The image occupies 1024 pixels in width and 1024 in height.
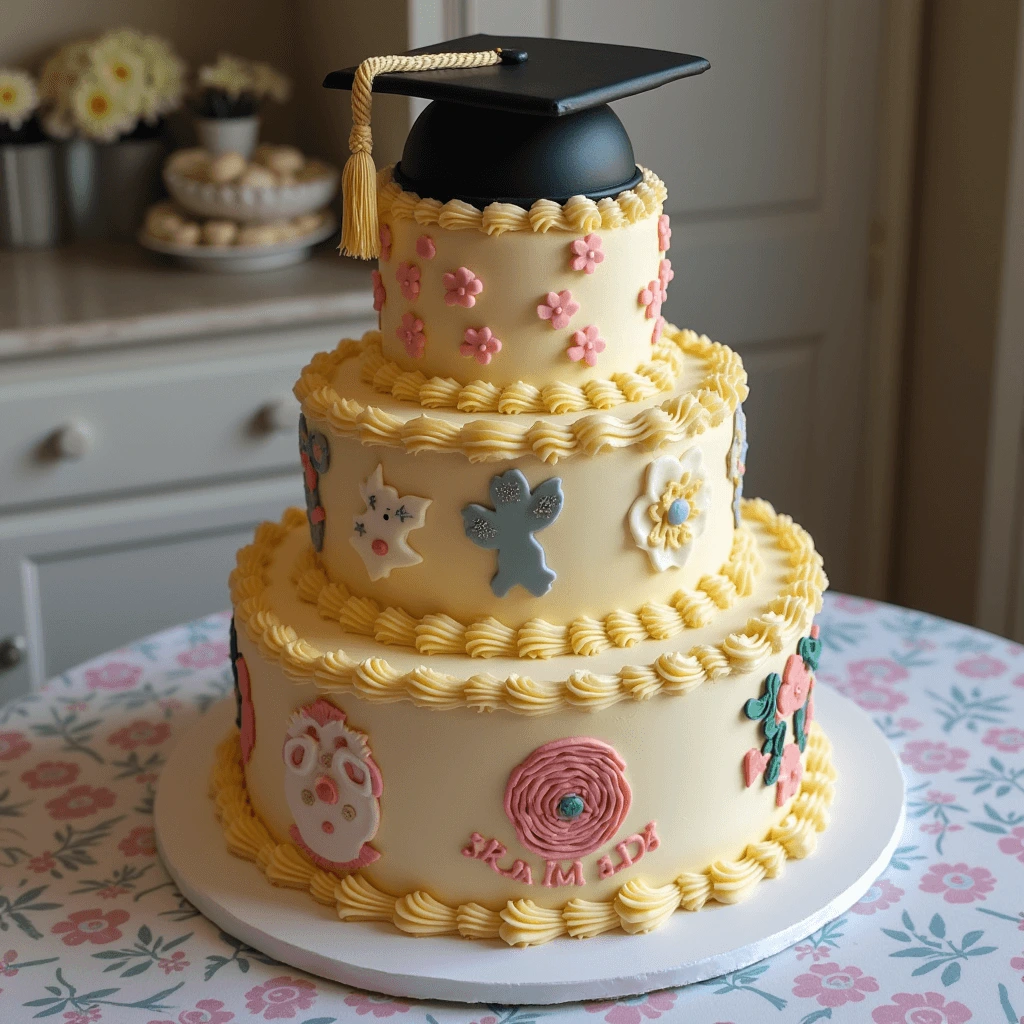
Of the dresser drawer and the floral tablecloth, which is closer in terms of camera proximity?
the floral tablecloth

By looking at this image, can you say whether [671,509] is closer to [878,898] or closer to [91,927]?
[878,898]

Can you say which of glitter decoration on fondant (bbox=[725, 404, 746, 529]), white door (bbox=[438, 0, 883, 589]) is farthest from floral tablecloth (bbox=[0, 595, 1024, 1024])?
white door (bbox=[438, 0, 883, 589])

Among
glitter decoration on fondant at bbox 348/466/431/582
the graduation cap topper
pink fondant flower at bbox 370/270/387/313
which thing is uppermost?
the graduation cap topper

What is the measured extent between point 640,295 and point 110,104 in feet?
5.84

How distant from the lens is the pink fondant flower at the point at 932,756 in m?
1.82

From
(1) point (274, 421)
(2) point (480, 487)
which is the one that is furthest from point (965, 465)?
(2) point (480, 487)

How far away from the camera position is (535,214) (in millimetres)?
1419

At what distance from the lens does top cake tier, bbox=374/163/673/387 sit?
4.72 feet

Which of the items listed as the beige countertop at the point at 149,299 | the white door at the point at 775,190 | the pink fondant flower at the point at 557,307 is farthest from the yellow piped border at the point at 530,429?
the white door at the point at 775,190

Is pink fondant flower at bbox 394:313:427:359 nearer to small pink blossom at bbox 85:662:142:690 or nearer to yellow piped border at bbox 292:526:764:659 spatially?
yellow piped border at bbox 292:526:764:659

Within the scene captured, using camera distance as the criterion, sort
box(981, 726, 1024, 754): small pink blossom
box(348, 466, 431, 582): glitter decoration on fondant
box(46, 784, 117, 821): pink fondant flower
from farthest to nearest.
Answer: box(981, 726, 1024, 754): small pink blossom
box(46, 784, 117, 821): pink fondant flower
box(348, 466, 431, 582): glitter decoration on fondant

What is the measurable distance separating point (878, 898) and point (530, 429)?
0.65m

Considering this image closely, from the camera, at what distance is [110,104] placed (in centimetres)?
291

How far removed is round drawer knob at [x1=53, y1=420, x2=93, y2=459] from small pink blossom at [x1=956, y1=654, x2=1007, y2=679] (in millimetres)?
1515
